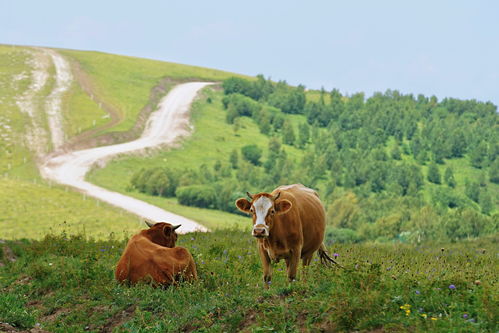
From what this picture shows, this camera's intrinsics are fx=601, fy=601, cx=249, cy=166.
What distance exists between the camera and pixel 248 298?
389 inches

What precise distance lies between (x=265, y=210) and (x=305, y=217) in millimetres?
1774

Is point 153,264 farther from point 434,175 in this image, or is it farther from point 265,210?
point 434,175

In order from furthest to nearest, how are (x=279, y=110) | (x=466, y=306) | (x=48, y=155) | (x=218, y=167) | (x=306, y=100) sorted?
(x=306, y=100), (x=279, y=110), (x=218, y=167), (x=48, y=155), (x=466, y=306)

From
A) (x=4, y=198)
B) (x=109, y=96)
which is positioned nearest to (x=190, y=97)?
(x=109, y=96)

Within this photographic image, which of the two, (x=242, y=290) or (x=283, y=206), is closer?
(x=283, y=206)

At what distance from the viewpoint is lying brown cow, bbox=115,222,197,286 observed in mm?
12258

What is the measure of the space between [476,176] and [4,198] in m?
97.8

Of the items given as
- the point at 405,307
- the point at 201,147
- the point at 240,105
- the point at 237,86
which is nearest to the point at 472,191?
the point at 240,105

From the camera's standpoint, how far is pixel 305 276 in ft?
38.0

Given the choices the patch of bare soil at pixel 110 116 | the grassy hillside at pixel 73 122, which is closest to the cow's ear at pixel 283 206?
the grassy hillside at pixel 73 122

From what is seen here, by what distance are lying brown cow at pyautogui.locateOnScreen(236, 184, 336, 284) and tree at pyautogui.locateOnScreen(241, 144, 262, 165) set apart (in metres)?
84.1

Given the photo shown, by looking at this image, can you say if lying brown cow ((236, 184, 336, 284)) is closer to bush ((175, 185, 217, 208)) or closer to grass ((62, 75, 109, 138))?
bush ((175, 185, 217, 208))

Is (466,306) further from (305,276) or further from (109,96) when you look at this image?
(109,96)

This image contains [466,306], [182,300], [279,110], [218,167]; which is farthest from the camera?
[279,110]
